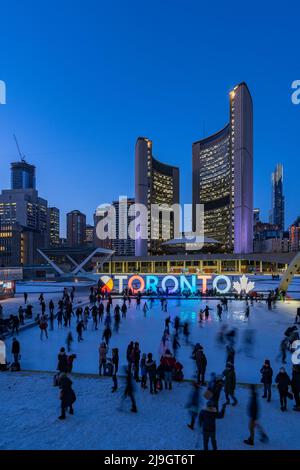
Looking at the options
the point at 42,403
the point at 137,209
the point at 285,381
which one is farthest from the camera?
the point at 137,209

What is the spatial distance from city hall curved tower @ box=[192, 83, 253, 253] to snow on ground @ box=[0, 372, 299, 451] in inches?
3656

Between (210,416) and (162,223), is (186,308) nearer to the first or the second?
(210,416)

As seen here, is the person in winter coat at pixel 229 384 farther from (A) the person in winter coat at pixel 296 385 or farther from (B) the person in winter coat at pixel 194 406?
(A) the person in winter coat at pixel 296 385

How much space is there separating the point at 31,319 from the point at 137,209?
111 meters

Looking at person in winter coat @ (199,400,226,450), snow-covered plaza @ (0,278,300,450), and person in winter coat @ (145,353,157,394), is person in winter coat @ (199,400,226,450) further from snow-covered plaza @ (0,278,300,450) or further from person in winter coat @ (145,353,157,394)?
person in winter coat @ (145,353,157,394)

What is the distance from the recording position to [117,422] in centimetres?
645

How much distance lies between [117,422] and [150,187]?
13575 centimetres

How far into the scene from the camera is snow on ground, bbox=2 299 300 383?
1023 cm

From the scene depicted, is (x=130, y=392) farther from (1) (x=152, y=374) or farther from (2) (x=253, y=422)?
(2) (x=253, y=422)

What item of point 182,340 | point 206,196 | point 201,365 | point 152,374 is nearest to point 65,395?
point 152,374

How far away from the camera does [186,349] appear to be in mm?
12086

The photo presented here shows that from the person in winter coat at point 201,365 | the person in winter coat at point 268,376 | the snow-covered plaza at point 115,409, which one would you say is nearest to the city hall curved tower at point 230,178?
the snow-covered plaza at point 115,409

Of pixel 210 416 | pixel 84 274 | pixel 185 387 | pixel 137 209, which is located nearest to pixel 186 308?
pixel 185 387

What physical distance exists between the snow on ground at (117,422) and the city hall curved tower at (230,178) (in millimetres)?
92859
